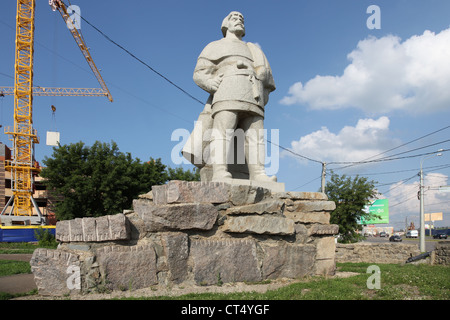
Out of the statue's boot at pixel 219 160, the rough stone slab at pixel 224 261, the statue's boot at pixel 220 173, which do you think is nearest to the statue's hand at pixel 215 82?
the statue's boot at pixel 219 160

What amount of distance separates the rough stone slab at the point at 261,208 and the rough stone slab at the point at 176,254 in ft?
2.42

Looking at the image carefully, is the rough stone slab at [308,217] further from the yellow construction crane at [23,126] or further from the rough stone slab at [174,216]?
the yellow construction crane at [23,126]

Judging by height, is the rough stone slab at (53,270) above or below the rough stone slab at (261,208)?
below

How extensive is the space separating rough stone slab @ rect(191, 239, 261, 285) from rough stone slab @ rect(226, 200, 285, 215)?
0.39m

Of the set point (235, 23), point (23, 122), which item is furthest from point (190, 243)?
point (23, 122)

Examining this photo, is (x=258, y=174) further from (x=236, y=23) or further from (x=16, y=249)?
(x=16, y=249)

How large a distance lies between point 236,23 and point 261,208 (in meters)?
3.24

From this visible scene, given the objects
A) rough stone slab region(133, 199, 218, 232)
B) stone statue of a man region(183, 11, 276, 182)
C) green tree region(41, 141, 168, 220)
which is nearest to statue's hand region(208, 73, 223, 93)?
stone statue of a man region(183, 11, 276, 182)

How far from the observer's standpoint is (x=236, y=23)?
5992mm

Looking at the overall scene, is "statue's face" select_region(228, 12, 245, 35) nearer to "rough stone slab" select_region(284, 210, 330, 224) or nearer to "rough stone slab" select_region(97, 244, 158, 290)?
"rough stone slab" select_region(284, 210, 330, 224)

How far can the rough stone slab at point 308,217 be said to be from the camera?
521 centimetres

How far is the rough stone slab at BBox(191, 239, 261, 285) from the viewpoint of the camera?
435 cm
